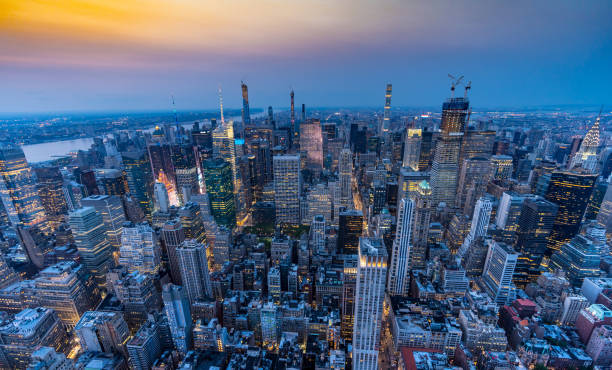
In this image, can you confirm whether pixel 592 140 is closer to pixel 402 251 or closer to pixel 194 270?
pixel 402 251

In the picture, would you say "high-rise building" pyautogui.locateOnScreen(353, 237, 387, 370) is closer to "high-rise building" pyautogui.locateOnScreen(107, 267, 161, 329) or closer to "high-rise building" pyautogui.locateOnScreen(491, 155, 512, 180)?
"high-rise building" pyautogui.locateOnScreen(107, 267, 161, 329)

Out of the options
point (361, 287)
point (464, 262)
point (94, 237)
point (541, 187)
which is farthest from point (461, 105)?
point (94, 237)

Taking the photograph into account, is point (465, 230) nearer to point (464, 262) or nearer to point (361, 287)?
point (464, 262)

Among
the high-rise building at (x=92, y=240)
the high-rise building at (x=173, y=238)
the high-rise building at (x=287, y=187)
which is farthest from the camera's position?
the high-rise building at (x=287, y=187)

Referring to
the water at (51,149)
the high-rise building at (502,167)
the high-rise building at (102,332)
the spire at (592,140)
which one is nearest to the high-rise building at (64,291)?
the high-rise building at (102,332)

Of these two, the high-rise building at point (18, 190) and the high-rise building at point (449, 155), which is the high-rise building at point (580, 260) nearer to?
the high-rise building at point (449, 155)

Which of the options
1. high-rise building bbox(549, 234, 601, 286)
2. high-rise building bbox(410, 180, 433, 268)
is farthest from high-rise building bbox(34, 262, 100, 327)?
high-rise building bbox(549, 234, 601, 286)
